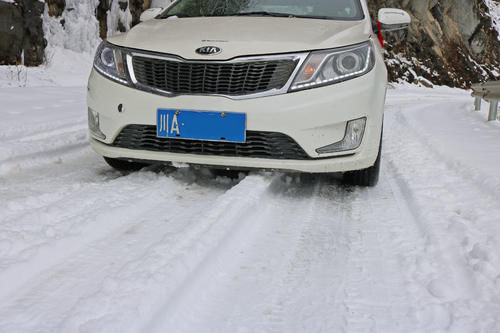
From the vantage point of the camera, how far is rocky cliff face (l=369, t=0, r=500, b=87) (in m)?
24.7

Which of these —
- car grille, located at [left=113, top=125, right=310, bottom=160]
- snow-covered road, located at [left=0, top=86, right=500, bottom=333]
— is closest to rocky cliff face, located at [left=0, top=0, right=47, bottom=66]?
snow-covered road, located at [left=0, top=86, right=500, bottom=333]

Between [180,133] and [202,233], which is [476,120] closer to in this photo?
[180,133]

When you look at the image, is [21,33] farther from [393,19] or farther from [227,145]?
[227,145]

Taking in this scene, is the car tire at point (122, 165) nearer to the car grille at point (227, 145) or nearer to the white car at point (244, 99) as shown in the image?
the white car at point (244, 99)

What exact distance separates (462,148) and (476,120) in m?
3.43

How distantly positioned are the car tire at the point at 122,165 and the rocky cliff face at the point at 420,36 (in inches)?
259

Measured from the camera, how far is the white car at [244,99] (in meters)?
2.66

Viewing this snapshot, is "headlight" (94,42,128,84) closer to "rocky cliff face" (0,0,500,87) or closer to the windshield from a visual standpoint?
the windshield

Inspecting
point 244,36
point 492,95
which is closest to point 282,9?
point 244,36

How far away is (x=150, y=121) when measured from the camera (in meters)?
2.75

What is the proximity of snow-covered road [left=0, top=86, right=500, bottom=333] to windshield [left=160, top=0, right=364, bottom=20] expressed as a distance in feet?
3.76

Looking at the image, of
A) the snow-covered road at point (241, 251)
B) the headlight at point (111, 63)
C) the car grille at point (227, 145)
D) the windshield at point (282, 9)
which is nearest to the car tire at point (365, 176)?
the snow-covered road at point (241, 251)

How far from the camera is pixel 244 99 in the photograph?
264 cm

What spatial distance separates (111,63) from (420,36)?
2694 centimetres
